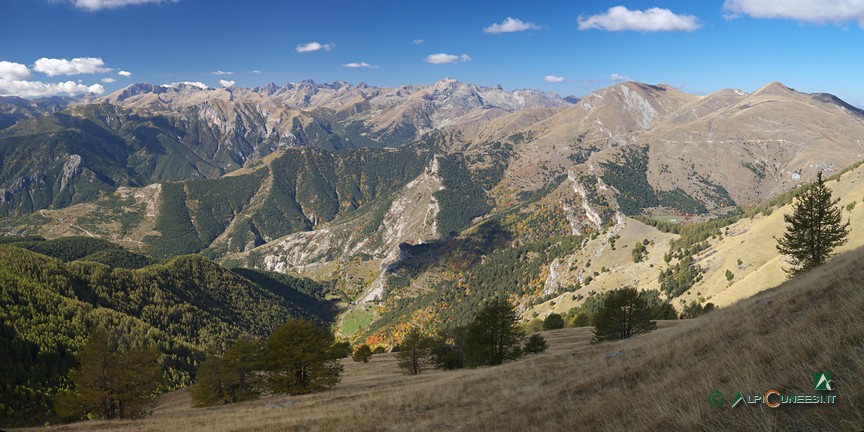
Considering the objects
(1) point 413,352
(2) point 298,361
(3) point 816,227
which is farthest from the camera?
(1) point 413,352

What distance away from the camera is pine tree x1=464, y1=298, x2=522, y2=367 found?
169 feet

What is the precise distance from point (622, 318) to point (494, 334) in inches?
680

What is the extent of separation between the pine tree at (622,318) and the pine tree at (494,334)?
11636 mm

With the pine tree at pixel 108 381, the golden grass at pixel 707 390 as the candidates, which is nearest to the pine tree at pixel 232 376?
the pine tree at pixel 108 381

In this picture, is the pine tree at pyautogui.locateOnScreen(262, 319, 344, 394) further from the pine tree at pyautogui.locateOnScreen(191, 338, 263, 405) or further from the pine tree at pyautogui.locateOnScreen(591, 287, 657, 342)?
the pine tree at pyautogui.locateOnScreen(591, 287, 657, 342)

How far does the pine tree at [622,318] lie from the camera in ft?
167

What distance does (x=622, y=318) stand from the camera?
2010 inches

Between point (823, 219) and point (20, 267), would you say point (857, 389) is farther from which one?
point (20, 267)

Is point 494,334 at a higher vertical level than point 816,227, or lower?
lower

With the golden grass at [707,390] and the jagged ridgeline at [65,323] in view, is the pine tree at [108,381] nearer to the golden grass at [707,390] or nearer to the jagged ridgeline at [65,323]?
the golden grass at [707,390]

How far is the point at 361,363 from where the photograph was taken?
8150 cm

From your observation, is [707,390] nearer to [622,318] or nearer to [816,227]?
[622,318]

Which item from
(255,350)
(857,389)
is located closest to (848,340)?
(857,389)

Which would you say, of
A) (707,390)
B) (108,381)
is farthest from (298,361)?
(707,390)
